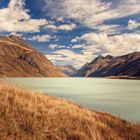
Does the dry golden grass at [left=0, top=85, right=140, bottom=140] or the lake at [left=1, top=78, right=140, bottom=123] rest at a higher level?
the lake at [left=1, top=78, right=140, bottom=123]

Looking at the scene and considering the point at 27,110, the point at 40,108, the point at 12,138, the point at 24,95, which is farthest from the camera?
the point at 24,95

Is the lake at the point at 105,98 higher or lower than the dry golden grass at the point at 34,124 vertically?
higher

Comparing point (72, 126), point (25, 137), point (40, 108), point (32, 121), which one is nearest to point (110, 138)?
point (72, 126)

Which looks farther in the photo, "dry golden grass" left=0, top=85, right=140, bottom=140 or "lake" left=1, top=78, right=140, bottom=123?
"lake" left=1, top=78, right=140, bottom=123

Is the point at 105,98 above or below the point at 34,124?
above

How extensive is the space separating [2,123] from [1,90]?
2967mm

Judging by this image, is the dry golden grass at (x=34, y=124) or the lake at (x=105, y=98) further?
the lake at (x=105, y=98)

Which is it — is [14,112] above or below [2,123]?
above

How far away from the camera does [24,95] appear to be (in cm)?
1059

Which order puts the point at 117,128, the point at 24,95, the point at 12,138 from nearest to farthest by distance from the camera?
the point at 12,138, the point at 24,95, the point at 117,128

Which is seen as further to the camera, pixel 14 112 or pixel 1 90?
pixel 1 90

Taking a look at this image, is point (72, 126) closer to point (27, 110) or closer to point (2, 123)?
point (27, 110)

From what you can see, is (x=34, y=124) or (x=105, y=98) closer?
(x=34, y=124)

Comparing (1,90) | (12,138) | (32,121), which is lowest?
(12,138)
